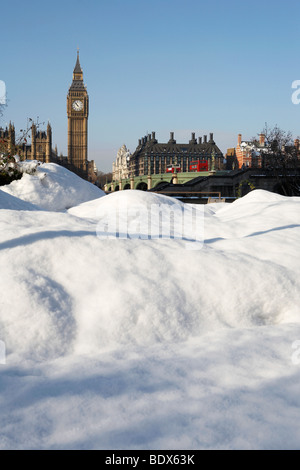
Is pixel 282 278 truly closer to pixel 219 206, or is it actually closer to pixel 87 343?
pixel 87 343

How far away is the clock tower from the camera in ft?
446

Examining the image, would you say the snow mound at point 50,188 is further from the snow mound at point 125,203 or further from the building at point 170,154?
the building at point 170,154

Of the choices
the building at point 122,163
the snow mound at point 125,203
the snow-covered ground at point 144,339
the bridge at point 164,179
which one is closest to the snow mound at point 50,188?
the snow mound at point 125,203

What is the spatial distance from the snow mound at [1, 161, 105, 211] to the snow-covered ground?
14.0 feet

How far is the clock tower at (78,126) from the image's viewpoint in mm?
135875

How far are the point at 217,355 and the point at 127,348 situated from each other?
0.50 m

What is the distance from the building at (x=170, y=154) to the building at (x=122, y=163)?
12207 mm

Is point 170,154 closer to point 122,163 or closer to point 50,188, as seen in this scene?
point 122,163

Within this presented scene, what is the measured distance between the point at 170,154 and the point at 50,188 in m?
126

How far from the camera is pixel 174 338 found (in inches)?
97.8

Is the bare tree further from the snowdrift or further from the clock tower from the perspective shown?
the clock tower

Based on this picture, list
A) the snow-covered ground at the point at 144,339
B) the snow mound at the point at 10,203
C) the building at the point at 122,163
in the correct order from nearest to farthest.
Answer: the snow-covered ground at the point at 144,339, the snow mound at the point at 10,203, the building at the point at 122,163

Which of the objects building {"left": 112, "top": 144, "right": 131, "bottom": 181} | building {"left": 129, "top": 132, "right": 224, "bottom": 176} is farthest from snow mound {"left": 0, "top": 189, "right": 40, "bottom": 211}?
building {"left": 112, "top": 144, "right": 131, "bottom": 181}
